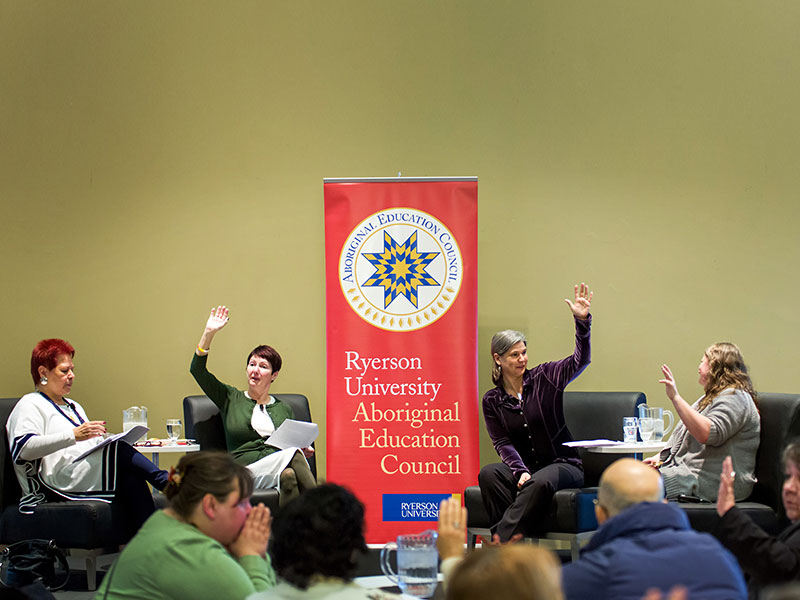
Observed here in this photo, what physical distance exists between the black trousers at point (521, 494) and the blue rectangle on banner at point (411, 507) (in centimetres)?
40

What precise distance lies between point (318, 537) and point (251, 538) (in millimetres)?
463

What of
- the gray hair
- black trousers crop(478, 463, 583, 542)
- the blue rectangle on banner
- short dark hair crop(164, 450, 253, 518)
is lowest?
the blue rectangle on banner

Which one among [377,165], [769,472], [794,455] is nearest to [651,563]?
[794,455]

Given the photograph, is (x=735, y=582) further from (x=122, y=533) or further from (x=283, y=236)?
(x=283, y=236)

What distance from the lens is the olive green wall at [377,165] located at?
538cm

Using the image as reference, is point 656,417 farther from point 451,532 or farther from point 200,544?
point 200,544

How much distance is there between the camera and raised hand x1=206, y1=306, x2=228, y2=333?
4.90m

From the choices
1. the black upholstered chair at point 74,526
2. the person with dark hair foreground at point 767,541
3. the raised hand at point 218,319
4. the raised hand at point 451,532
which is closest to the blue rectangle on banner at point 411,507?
the raised hand at point 218,319

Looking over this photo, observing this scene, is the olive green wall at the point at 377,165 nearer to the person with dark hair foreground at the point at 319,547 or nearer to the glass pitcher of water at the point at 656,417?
the glass pitcher of water at the point at 656,417

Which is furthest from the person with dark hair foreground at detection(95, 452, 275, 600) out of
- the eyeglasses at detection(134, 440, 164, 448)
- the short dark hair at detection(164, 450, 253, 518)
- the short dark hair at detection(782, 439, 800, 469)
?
the eyeglasses at detection(134, 440, 164, 448)

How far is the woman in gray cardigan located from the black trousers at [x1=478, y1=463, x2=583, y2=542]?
0.52 metres

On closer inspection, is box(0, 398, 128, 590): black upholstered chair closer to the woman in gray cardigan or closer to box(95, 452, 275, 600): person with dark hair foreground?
box(95, 452, 275, 600): person with dark hair foreground

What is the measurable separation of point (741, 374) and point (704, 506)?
2.15 ft

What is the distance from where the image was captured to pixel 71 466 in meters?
4.34
